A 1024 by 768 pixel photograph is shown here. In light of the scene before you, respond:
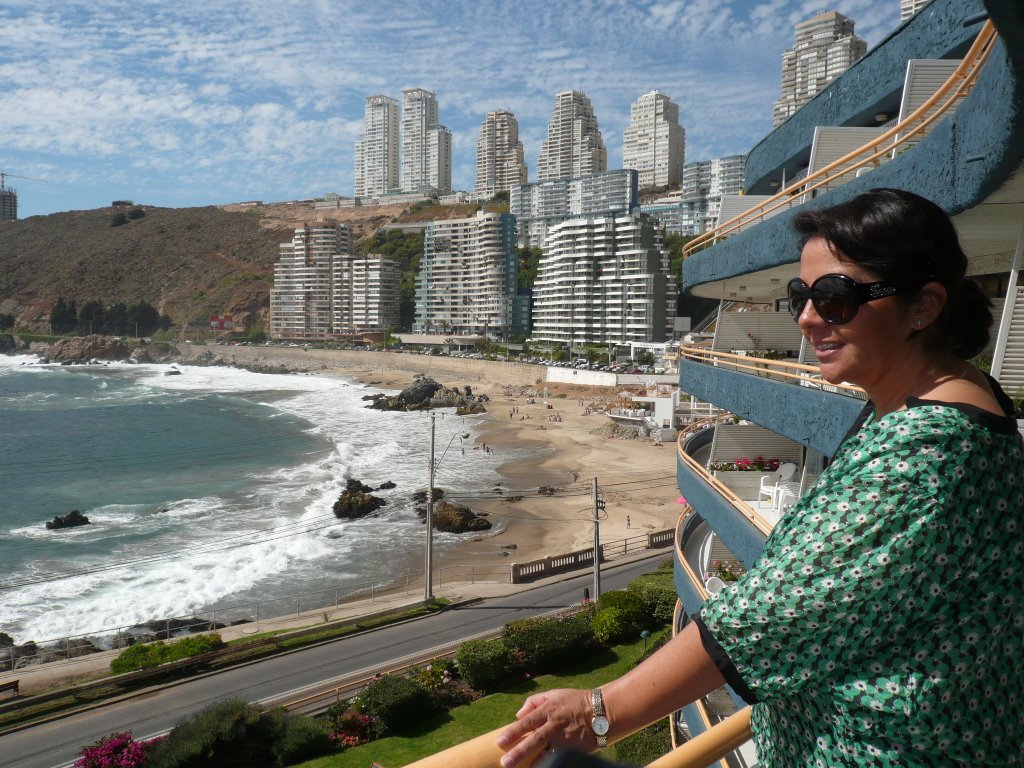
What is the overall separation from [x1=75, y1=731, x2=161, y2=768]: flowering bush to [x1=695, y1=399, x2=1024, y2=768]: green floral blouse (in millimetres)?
15880

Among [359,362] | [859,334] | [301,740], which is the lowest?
[301,740]

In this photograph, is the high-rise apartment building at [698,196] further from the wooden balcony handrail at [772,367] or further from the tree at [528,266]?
the wooden balcony handrail at [772,367]

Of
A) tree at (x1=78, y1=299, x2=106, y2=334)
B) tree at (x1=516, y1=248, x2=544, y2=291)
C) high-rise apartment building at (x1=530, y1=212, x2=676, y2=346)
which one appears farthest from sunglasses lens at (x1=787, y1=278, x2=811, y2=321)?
tree at (x1=78, y1=299, x2=106, y2=334)

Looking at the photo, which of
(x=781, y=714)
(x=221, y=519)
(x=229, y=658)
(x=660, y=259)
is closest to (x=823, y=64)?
(x=660, y=259)

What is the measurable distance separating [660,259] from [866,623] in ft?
344

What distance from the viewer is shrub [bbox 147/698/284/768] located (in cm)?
1450

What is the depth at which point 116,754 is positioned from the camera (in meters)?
14.1

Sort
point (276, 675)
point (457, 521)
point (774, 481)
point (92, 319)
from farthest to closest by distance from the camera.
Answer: point (92, 319)
point (457, 521)
point (276, 675)
point (774, 481)

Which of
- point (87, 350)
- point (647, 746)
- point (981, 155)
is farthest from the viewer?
point (87, 350)

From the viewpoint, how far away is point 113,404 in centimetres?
7888

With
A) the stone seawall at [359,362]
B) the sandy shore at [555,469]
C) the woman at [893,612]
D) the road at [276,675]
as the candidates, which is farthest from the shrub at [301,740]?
the stone seawall at [359,362]

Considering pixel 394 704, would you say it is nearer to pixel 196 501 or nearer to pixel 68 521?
pixel 68 521

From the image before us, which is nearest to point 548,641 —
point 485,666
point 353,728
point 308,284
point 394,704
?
point 485,666

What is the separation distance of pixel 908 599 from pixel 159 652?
2188 centimetres
